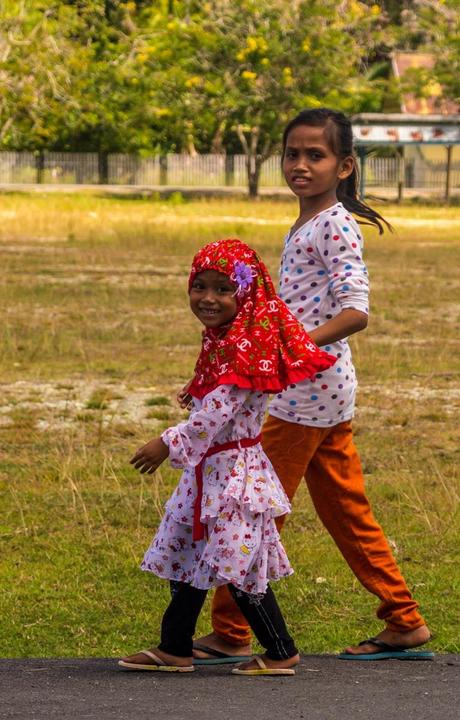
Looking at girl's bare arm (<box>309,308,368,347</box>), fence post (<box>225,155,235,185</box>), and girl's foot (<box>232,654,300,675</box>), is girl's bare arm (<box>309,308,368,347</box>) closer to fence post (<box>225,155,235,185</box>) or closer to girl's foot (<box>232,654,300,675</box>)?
girl's foot (<box>232,654,300,675</box>)

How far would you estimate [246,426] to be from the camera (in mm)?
4340

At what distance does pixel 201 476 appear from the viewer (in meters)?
4.35

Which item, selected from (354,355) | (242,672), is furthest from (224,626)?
(354,355)

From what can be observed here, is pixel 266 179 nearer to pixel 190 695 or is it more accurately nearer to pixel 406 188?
pixel 406 188

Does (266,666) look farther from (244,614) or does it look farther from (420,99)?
(420,99)

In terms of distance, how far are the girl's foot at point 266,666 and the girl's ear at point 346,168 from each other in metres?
1.52

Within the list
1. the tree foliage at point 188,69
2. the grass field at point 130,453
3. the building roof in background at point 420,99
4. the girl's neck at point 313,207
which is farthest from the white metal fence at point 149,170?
the girl's neck at point 313,207

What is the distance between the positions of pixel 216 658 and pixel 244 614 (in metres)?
0.30

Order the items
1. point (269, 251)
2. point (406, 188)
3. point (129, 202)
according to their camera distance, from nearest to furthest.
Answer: point (269, 251) < point (129, 202) < point (406, 188)

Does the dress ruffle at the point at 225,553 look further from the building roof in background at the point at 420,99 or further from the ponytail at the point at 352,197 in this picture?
the building roof in background at the point at 420,99

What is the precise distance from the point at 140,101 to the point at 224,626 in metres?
50.1

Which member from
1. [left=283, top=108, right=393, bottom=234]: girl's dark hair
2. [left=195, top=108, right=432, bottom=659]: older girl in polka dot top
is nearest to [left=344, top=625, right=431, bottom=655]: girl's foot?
[left=195, top=108, right=432, bottom=659]: older girl in polka dot top

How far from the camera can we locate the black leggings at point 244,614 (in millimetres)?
4449

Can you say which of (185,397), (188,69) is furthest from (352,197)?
(188,69)
